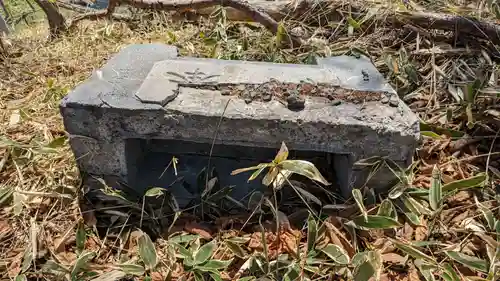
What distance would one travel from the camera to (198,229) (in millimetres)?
1773

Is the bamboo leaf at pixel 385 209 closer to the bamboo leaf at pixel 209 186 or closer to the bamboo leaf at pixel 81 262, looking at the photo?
the bamboo leaf at pixel 209 186

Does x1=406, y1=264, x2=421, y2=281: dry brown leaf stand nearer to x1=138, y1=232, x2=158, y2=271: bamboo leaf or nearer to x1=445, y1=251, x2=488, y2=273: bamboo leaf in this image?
x1=445, y1=251, x2=488, y2=273: bamboo leaf

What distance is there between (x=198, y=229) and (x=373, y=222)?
0.67 m

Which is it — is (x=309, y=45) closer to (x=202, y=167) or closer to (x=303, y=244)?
(x=202, y=167)

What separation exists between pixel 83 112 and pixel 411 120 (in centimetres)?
122

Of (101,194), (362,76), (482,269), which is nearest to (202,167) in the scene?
(101,194)

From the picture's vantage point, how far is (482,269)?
5.08 feet

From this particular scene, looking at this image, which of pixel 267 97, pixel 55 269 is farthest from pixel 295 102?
pixel 55 269

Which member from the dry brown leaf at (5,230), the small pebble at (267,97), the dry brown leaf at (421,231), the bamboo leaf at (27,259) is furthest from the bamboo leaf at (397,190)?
the dry brown leaf at (5,230)

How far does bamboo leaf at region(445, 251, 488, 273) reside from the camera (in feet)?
5.09

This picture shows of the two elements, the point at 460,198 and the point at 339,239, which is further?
the point at 460,198

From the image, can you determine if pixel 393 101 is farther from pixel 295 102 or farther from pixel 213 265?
pixel 213 265

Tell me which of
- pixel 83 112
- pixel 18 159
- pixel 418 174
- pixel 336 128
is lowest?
pixel 418 174

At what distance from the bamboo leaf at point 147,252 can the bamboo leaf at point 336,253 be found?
607mm
